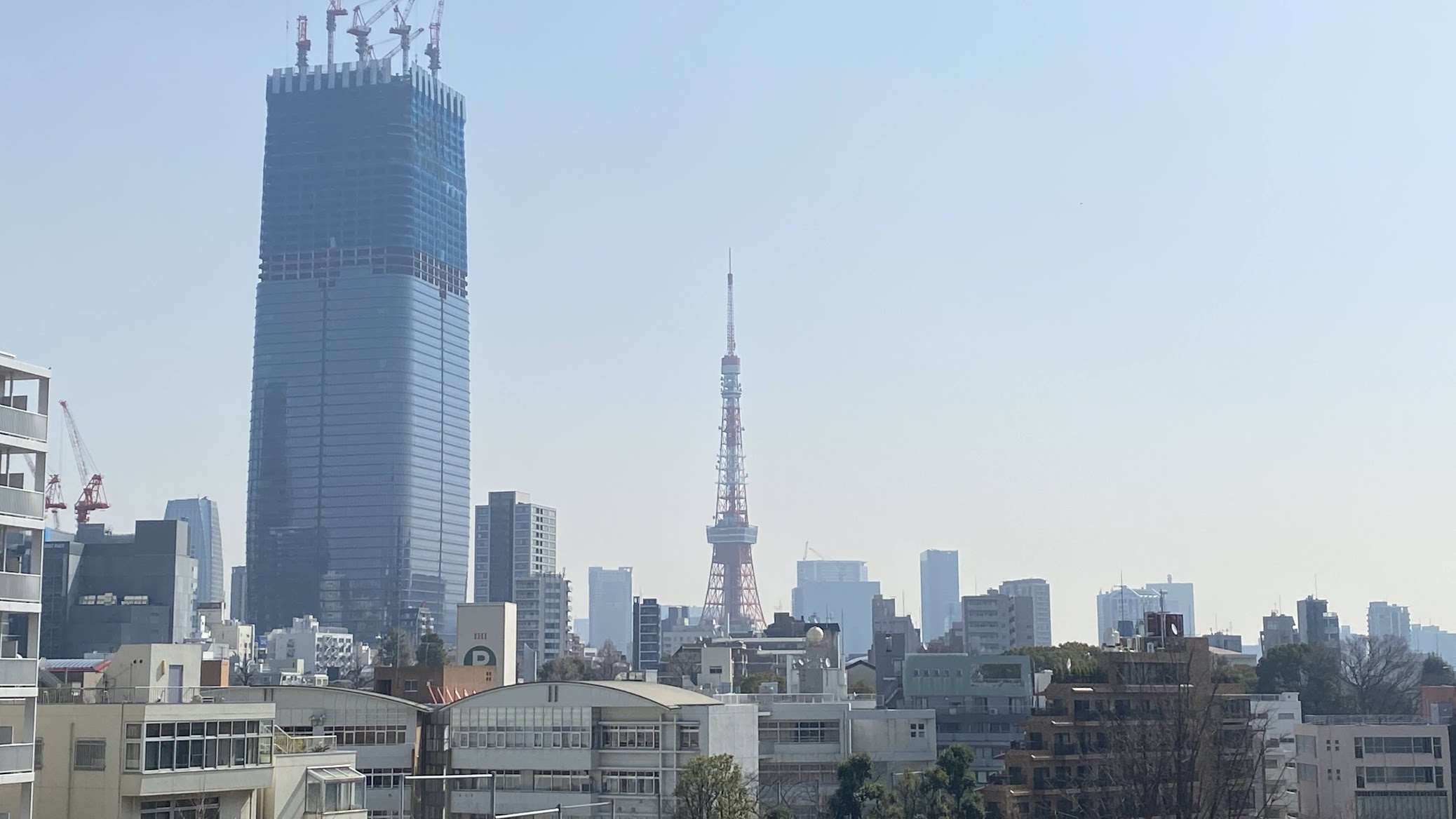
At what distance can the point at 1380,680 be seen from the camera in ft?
429

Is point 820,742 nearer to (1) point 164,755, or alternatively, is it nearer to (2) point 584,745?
(2) point 584,745

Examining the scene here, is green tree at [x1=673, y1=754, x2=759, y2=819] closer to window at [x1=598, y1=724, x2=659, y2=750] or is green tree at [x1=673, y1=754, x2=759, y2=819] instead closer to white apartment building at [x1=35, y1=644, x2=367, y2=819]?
window at [x1=598, y1=724, x2=659, y2=750]

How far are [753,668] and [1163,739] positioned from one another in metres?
122

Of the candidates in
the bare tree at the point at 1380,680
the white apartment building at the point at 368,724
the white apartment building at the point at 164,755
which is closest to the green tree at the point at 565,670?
the bare tree at the point at 1380,680

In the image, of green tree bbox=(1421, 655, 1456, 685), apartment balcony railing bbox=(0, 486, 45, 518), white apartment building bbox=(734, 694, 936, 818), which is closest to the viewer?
apartment balcony railing bbox=(0, 486, 45, 518)

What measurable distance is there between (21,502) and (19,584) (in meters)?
1.86

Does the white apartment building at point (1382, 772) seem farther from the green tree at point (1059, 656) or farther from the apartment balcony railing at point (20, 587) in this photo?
the apartment balcony railing at point (20, 587)

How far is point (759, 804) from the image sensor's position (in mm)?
67250

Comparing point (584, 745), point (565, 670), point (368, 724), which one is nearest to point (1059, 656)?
point (584, 745)

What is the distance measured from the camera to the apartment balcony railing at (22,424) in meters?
36.9

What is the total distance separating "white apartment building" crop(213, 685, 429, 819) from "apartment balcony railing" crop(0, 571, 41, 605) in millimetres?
27954

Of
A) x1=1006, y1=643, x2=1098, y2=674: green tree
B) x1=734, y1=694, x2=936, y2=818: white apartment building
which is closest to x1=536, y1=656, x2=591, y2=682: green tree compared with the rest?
x1=1006, y1=643, x2=1098, y2=674: green tree

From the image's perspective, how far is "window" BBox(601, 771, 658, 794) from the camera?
63844 millimetres

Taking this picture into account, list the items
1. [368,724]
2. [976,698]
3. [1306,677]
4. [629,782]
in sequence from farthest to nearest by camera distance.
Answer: [1306,677]
[976,698]
[368,724]
[629,782]
